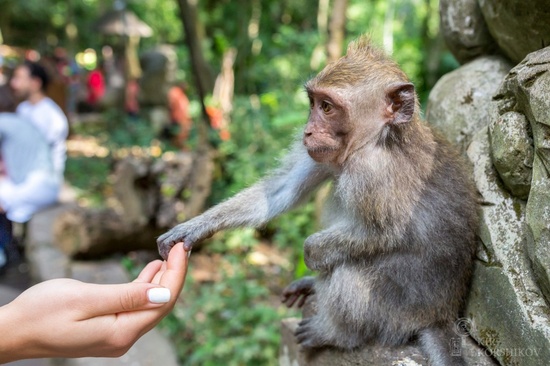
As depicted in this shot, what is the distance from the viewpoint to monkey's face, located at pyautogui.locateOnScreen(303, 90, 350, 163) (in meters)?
2.52

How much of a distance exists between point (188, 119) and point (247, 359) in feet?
28.0

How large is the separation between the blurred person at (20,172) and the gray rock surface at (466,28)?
16.9 ft

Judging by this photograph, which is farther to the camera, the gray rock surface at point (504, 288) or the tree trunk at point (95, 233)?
the tree trunk at point (95, 233)

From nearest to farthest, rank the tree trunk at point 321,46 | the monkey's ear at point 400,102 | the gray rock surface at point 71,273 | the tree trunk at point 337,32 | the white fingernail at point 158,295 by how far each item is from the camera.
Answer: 1. the white fingernail at point 158,295
2. the monkey's ear at point 400,102
3. the gray rock surface at point 71,273
4. the tree trunk at point 337,32
5. the tree trunk at point 321,46

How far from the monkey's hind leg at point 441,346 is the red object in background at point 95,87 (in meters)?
17.1

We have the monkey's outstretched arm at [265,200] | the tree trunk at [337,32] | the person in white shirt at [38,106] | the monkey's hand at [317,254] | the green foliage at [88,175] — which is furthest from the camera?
the green foliage at [88,175]

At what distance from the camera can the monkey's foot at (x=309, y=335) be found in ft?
9.03

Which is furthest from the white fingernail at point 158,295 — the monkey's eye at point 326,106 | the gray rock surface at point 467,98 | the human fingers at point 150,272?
the gray rock surface at point 467,98

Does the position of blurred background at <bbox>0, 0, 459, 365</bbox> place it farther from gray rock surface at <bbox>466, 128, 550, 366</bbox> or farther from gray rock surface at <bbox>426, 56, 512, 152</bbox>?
gray rock surface at <bbox>466, 128, 550, 366</bbox>

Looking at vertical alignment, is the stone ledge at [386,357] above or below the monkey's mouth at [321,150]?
below

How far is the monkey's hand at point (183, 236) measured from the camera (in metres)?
2.83

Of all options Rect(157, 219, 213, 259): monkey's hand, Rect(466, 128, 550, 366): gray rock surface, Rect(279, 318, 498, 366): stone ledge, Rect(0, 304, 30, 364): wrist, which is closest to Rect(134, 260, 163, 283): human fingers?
Rect(157, 219, 213, 259): monkey's hand

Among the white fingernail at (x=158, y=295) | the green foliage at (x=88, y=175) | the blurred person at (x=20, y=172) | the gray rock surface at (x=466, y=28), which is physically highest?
the gray rock surface at (x=466, y=28)

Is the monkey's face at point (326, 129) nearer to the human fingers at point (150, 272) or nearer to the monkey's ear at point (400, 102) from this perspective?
the monkey's ear at point (400, 102)
